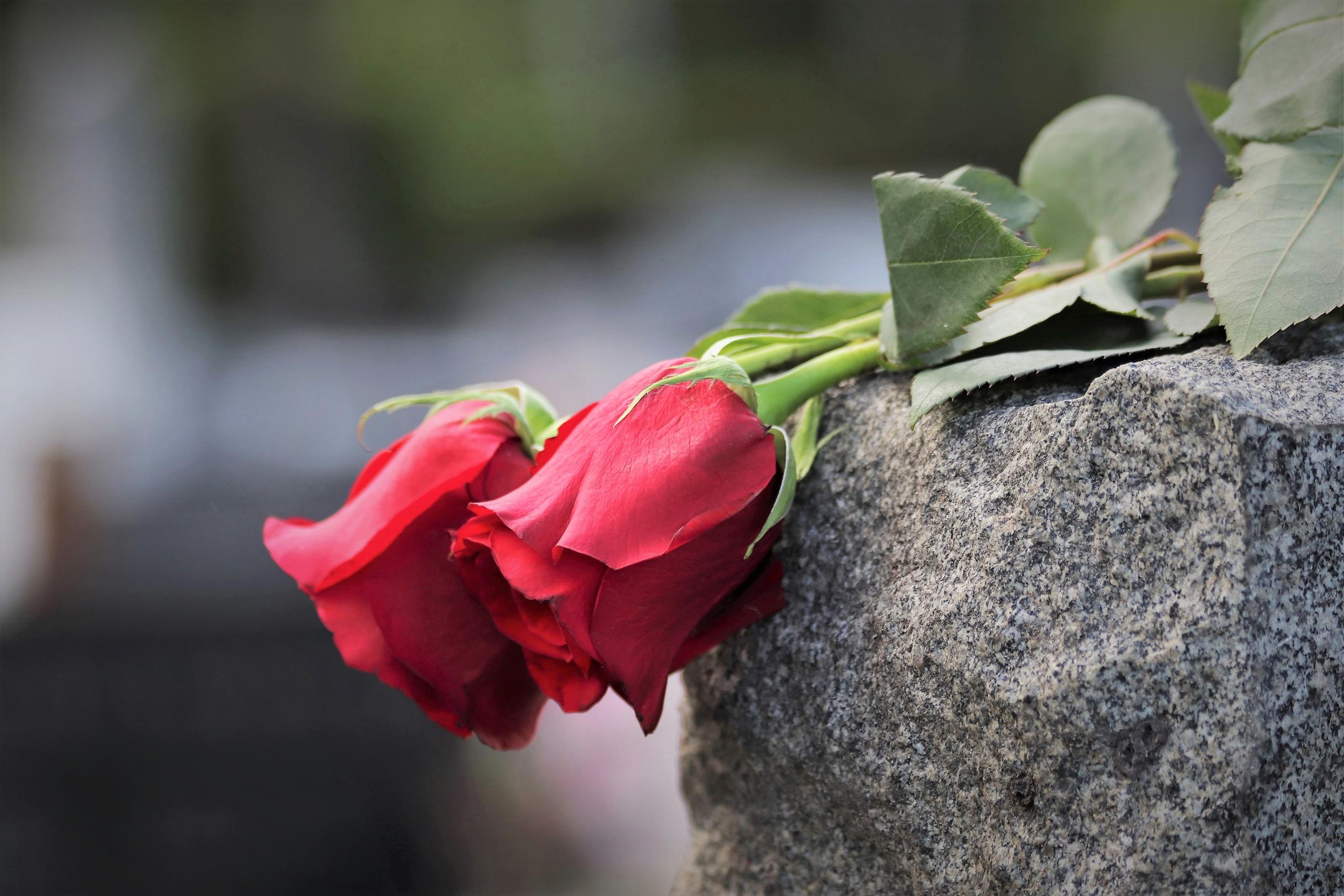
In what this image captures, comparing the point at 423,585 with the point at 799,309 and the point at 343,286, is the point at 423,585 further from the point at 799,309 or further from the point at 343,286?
the point at 343,286

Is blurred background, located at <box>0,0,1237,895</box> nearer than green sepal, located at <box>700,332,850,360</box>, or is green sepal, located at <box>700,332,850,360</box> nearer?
green sepal, located at <box>700,332,850,360</box>

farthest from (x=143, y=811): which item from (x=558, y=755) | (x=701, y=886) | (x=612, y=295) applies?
(x=612, y=295)

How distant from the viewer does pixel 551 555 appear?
0.61ft

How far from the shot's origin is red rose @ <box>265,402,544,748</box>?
221 mm

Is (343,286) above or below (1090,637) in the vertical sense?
below

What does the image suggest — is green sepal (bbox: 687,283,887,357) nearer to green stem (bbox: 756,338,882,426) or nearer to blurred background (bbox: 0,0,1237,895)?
green stem (bbox: 756,338,882,426)

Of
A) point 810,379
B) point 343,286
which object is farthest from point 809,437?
point 343,286

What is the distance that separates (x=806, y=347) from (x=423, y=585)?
11 centimetres

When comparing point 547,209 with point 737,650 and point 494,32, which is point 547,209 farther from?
point 737,650

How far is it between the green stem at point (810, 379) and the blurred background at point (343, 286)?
722mm

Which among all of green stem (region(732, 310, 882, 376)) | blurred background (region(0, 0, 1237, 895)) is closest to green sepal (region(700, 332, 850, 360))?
green stem (region(732, 310, 882, 376))

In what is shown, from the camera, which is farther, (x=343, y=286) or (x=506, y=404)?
(x=343, y=286)

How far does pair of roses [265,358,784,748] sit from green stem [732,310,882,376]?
4 centimetres

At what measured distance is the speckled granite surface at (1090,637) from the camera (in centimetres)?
18
